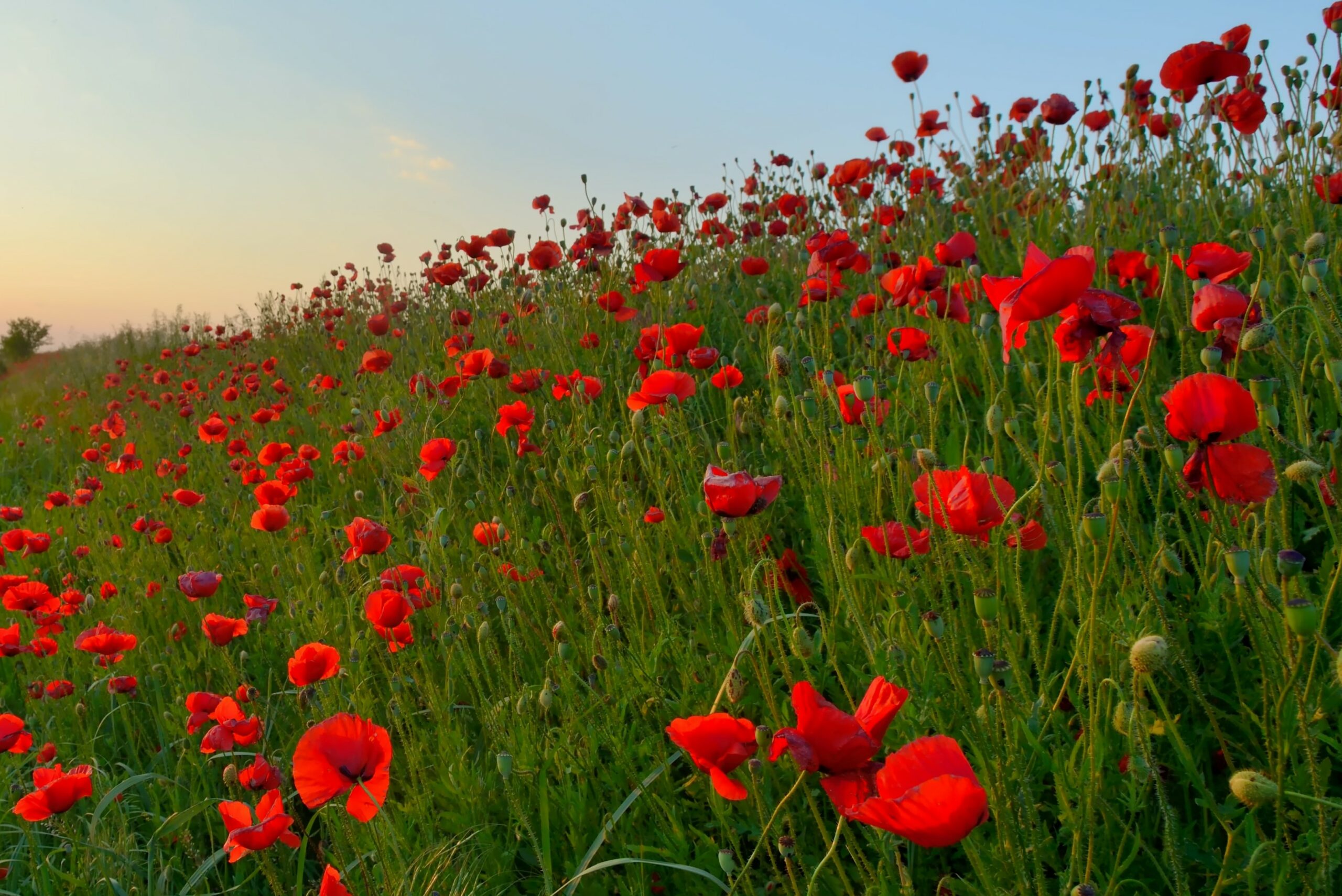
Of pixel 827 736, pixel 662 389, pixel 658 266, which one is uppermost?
pixel 658 266

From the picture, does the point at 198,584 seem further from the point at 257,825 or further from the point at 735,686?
the point at 735,686

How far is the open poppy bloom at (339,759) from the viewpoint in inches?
51.3

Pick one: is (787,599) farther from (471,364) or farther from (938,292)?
(471,364)

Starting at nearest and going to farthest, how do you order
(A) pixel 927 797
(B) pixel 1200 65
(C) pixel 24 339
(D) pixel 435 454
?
(A) pixel 927 797 < (B) pixel 1200 65 < (D) pixel 435 454 < (C) pixel 24 339

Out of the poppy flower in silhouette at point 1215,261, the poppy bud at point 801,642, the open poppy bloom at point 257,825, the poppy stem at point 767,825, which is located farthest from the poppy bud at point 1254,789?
the open poppy bloom at point 257,825

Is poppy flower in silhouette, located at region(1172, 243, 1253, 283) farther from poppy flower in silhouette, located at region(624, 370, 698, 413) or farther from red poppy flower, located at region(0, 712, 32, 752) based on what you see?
red poppy flower, located at region(0, 712, 32, 752)

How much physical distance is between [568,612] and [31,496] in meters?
5.60

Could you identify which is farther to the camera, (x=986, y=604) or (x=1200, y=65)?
(x=1200, y=65)

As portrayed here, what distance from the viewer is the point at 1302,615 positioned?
90 centimetres

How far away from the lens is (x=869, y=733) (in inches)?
40.3

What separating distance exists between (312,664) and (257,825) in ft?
1.58

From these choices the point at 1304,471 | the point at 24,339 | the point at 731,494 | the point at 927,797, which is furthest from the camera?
the point at 24,339

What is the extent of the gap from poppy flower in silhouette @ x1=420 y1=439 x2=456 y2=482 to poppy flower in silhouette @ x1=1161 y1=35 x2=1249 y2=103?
217 centimetres

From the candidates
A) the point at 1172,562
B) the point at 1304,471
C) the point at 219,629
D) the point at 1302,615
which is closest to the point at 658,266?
the point at 219,629
